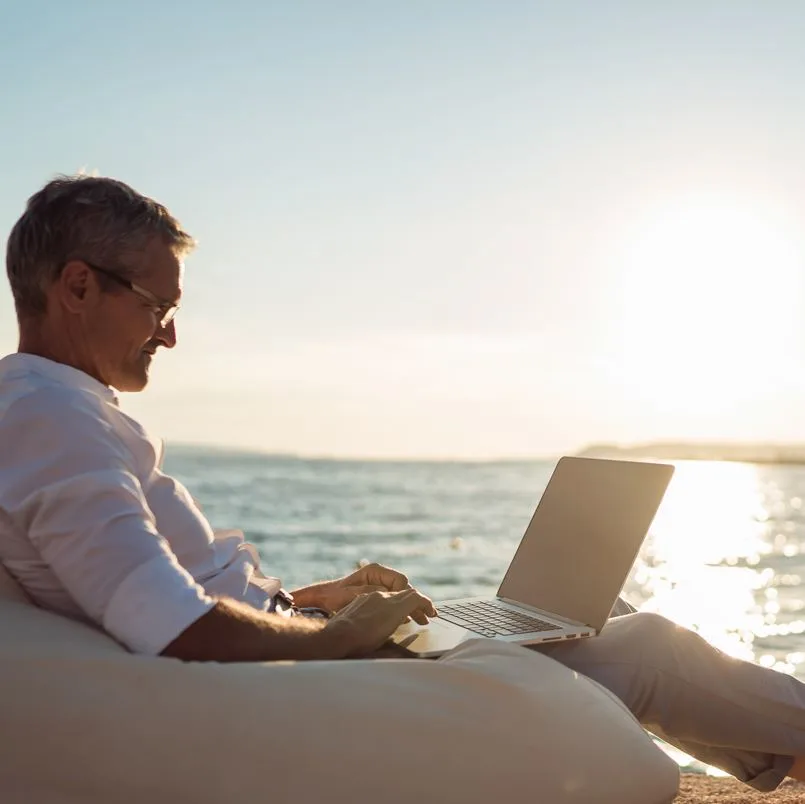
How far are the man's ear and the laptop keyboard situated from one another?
1.16 meters

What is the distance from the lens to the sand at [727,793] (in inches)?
119

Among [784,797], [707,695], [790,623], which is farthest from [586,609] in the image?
[790,623]

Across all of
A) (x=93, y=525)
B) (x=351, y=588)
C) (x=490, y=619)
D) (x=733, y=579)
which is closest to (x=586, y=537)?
(x=490, y=619)

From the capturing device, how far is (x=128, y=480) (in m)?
1.62

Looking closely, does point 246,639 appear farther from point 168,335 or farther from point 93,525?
point 168,335

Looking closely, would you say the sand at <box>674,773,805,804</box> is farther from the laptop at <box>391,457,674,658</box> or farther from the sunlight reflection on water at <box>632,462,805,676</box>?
the laptop at <box>391,457,674,658</box>

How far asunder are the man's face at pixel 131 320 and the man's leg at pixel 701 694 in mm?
1168

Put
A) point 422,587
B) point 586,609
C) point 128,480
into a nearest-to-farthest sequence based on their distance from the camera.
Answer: point 128,480, point 586,609, point 422,587

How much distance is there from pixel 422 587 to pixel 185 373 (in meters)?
18.2

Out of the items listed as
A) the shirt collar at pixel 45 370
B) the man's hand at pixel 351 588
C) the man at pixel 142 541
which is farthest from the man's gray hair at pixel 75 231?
the man's hand at pixel 351 588

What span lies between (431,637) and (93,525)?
851mm

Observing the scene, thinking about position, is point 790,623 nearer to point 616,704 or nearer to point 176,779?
point 616,704

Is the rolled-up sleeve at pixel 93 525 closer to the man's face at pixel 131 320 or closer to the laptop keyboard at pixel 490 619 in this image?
the man's face at pixel 131 320

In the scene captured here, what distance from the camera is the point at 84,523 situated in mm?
1562
